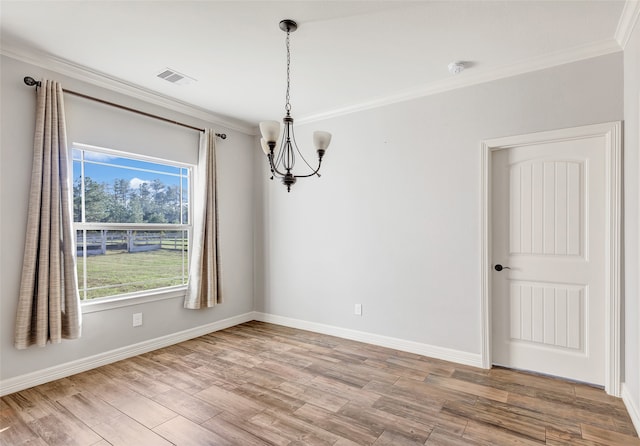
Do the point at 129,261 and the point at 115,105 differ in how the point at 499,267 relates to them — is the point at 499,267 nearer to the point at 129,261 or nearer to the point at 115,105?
the point at 129,261

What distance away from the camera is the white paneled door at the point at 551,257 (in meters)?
2.79

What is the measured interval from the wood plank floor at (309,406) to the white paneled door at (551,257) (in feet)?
0.78

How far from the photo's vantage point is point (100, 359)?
10.8 feet

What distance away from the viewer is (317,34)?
254 cm

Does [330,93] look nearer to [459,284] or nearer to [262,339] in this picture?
[459,284]

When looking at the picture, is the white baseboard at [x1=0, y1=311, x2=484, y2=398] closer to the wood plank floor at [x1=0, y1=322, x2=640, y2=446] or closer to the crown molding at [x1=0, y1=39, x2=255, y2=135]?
the wood plank floor at [x1=0, y1=322, x2=640, y2=446]

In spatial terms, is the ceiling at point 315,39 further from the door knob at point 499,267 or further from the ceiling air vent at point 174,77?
the door knob at point 499,267

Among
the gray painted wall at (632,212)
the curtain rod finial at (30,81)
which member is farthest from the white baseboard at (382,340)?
the curtain rod finial at (30,81)

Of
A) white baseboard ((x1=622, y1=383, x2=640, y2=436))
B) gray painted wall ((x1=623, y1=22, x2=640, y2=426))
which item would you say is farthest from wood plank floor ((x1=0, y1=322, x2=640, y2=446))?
gray painted wall ((x1=623, y1=22, x2=640, y2=426))

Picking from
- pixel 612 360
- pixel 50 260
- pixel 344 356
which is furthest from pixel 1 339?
pixel 612 360

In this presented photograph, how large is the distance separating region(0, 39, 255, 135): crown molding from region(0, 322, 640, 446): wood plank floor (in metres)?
2.67

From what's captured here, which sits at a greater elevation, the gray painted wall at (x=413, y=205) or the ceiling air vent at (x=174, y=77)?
the ceiling air vent at (x=174, y=77)

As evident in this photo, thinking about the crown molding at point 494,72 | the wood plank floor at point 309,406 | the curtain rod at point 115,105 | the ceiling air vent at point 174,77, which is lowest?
the wood plank floor at point 309,406

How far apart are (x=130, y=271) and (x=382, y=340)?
9.17 feet
